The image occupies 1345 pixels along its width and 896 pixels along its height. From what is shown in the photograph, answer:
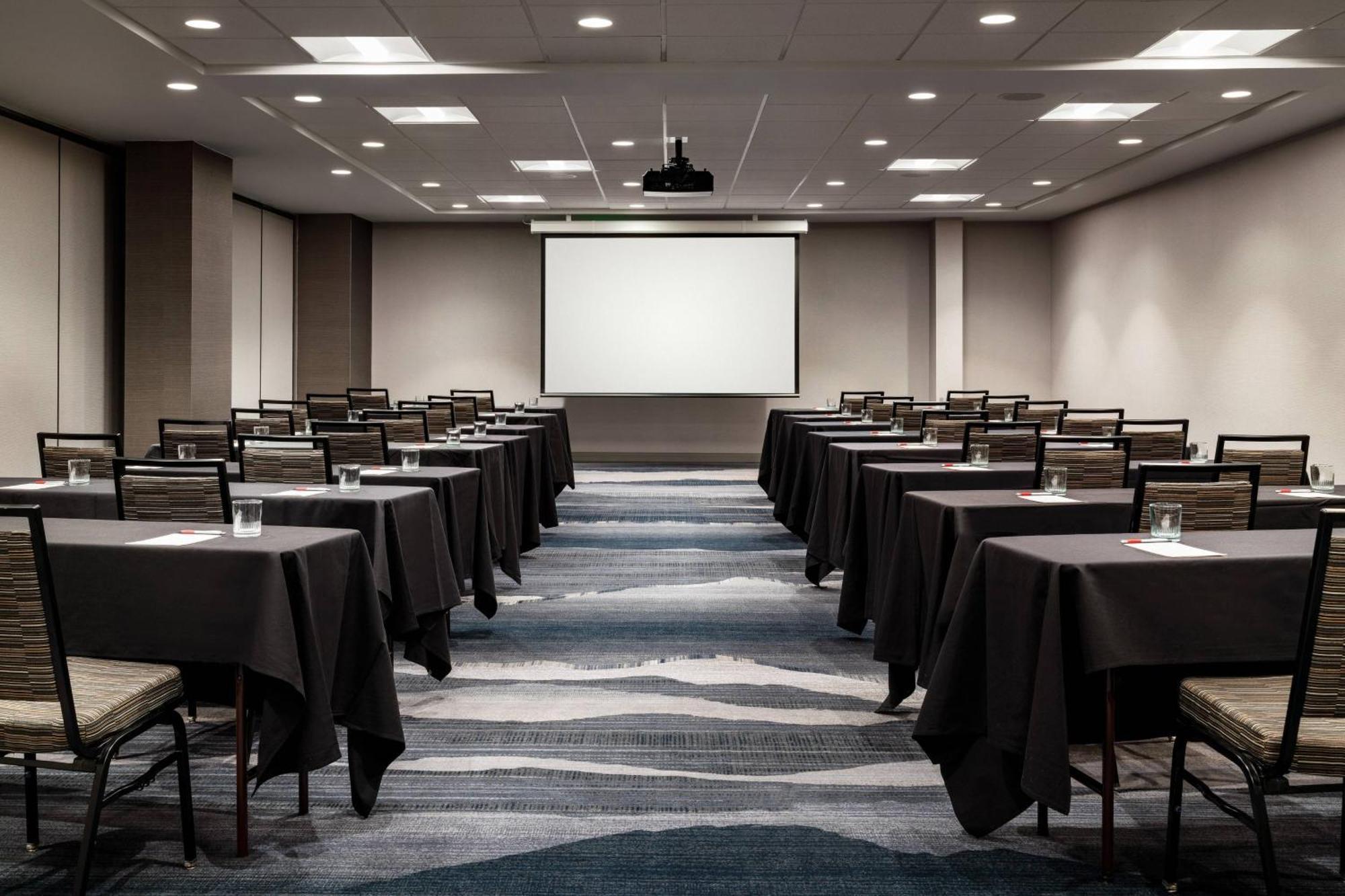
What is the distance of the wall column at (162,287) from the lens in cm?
954

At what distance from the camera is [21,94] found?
800 cm

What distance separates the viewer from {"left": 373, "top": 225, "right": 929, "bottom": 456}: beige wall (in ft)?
50.3

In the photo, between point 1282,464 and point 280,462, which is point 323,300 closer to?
point 280,462

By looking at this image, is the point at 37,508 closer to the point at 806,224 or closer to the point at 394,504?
the point at 394,504

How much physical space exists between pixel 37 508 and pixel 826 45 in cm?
582

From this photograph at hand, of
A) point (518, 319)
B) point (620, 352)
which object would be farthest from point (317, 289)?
point (620, 352)

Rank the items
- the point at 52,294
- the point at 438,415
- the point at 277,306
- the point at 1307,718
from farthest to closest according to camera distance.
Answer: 1. the point at 277,306
2. the point at 52,294
3. the point at 438,415
4. the point at 1307,718

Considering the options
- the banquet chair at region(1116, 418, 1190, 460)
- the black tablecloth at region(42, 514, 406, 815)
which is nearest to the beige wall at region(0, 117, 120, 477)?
the black tablecloth at region(42, 514, 406, 815)

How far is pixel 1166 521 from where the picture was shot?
2.77 metres

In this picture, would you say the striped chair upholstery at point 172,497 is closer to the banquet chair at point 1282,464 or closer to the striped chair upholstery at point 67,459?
the striped chair upholstery at point 67,459

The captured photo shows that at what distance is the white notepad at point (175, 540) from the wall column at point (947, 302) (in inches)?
514

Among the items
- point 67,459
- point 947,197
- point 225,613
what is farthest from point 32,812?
point 947,197

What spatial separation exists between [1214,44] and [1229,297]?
3.87 meters

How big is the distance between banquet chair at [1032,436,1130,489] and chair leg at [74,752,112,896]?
3.52 metres
